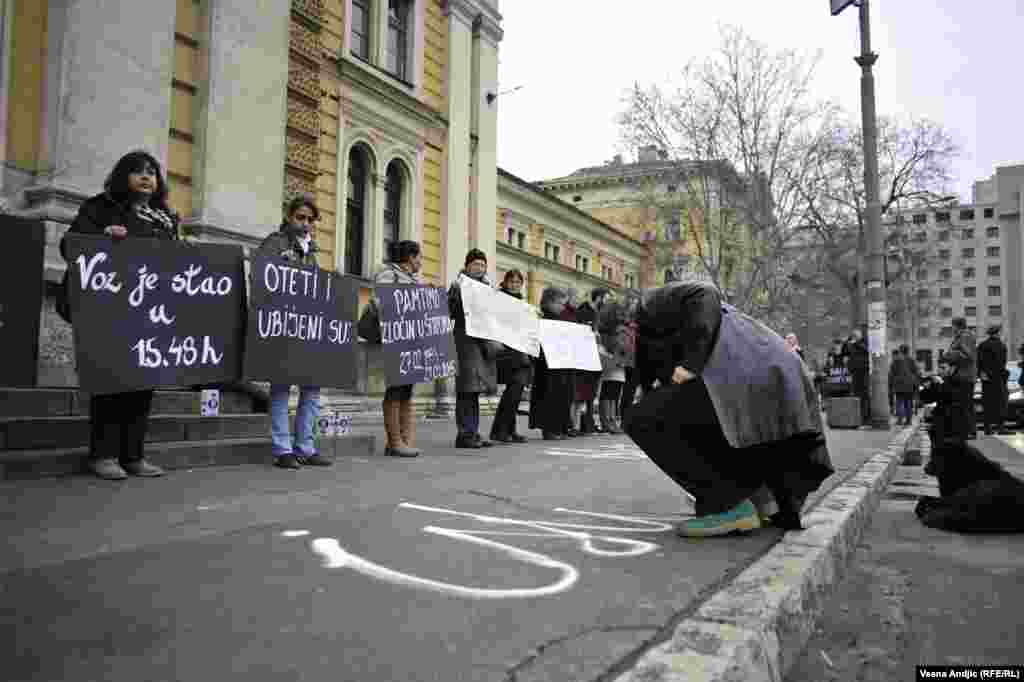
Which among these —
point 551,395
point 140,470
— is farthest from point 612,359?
point 140,470

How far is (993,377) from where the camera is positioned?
14.2 m

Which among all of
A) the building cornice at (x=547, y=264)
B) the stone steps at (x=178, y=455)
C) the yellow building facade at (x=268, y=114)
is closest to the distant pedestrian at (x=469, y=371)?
the stone steps at (x=178, y=455)

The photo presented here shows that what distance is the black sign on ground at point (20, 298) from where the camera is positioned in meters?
4.20

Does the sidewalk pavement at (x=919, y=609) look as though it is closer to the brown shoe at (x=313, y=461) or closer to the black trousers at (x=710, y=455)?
the black trousers at (x=710, y=455)

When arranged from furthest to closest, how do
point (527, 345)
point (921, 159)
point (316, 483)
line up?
point (921, 159) → point (527, 345) → point (316, 483)

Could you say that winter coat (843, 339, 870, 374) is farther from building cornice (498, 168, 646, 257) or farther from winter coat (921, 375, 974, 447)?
building cornice (498, 168, 646, 257)

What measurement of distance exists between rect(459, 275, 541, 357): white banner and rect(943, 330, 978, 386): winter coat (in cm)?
674

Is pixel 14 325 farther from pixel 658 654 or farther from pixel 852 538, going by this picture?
pixel 852 538

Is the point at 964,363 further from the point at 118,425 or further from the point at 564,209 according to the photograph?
the point at 564,209

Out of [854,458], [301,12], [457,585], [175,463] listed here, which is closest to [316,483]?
[175,463]

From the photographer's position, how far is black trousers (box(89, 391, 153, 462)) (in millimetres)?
4805

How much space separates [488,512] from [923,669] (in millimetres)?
2224

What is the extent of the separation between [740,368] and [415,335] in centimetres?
420

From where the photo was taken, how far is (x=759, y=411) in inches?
137
